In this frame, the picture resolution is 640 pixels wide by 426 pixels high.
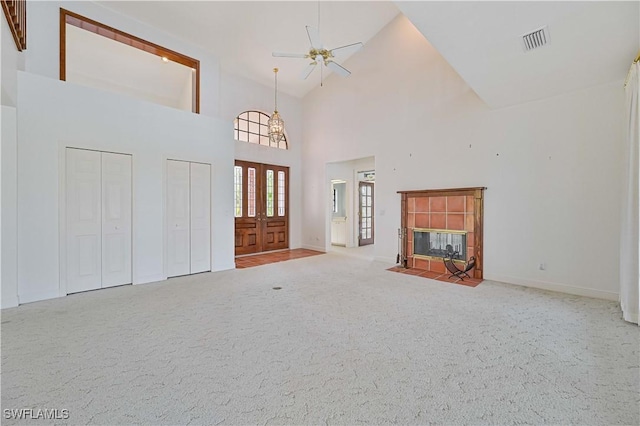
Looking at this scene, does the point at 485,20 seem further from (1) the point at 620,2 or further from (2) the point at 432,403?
(2) the point at 432,403

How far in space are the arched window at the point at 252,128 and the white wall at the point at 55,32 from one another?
1.48m

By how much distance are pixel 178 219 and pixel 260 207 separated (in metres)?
2.75

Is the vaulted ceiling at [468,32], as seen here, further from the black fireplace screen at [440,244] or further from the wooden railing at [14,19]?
the black fireplace screen at [440,244]

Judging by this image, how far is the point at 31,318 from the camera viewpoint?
3260 mm

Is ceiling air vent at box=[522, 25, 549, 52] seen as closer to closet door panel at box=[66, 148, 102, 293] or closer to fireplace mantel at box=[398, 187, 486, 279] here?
fireplace mantel at box=[398, 187, 486, 279]

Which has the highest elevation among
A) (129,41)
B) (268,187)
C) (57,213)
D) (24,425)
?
(129,41)

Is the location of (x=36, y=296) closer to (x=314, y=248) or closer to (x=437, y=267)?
(x=314, y=248)

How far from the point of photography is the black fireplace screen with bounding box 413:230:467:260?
5.30m

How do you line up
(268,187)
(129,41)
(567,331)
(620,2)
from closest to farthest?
1. (620,2)
2. (567,331)
3. (129,41)
4. (268,187)

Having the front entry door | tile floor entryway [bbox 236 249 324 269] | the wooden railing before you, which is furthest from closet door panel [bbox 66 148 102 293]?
the front entry door

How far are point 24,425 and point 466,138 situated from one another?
6.15 metres

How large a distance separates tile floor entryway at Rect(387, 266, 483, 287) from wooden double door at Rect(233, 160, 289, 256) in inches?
142

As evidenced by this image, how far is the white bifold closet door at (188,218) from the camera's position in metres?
5.14

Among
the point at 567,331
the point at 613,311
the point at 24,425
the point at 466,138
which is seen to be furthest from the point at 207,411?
the point at 466,138
